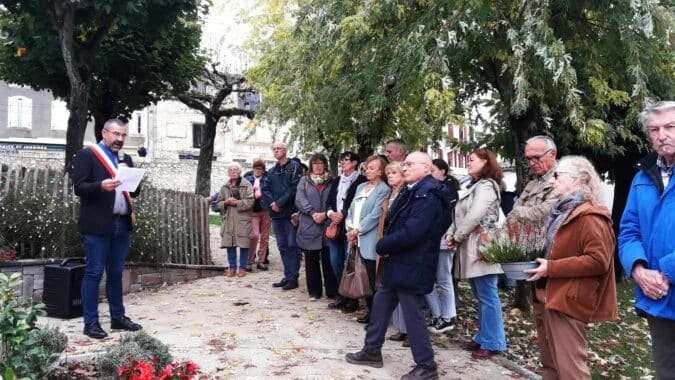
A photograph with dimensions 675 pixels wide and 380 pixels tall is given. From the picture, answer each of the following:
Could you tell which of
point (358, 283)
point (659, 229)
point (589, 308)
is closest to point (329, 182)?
point (358, 283)

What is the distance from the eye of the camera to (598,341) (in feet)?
23.7

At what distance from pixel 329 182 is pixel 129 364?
4.11m

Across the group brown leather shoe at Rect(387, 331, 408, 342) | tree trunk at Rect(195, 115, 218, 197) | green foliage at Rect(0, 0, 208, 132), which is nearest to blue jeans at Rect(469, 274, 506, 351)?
brown leather shoe at Rect(387, 331, 408, 342)

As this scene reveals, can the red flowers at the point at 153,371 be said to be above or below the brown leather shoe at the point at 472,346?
above

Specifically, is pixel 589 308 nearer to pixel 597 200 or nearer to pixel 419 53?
pixel 597 200

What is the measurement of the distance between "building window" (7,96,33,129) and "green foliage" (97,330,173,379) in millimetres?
42599

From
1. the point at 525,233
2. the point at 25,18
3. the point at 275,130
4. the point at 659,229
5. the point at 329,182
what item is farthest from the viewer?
the point at 275,130

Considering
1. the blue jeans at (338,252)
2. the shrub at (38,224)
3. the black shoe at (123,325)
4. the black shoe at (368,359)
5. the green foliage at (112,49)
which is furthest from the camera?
the green foliage at (112,49)

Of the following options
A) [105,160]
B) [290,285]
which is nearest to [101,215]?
[105,160]

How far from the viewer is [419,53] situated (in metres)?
5.59

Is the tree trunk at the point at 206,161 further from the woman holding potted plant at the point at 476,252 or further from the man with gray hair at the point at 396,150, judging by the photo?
the woman holding potted plant at the point at 476,252

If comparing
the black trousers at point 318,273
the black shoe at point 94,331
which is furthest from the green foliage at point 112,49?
the black shoe at point 94,331

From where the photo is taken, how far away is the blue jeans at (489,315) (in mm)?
5340

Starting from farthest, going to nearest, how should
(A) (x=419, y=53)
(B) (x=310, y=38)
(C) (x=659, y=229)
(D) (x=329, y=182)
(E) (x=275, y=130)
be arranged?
1. (E) (x=275, y=130)
2. (D) (x=329, y=182)
3. (B) (x=310, y=38)
4. (A) (x=419, y=53)
5. (C) (x=659, y=229)
